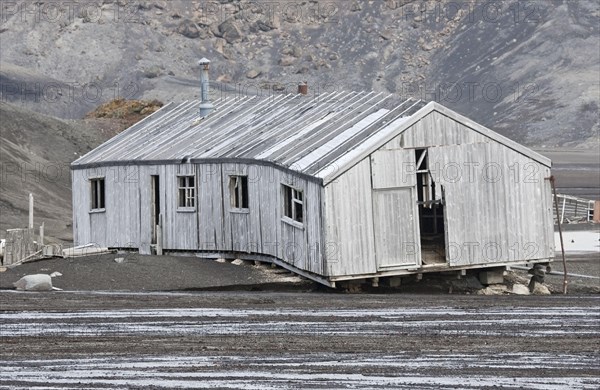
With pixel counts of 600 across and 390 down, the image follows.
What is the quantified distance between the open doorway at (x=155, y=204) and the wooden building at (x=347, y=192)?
4 cm

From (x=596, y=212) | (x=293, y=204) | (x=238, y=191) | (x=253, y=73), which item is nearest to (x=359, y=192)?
(x=293, y=204)

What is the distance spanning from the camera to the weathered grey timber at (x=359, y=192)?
3145cm

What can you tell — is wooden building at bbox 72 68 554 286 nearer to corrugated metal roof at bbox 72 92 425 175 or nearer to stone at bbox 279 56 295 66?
corrugated metal roof at bbox 72 92 425 175

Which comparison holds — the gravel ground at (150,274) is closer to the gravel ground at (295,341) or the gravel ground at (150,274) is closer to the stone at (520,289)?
the gravel ground at (295,341)

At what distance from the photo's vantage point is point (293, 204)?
33.5 m

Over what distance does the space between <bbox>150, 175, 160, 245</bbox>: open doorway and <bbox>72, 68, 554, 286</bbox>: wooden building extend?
0.04 metres

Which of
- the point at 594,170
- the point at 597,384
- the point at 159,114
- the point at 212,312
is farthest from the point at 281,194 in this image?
the point at 594,170

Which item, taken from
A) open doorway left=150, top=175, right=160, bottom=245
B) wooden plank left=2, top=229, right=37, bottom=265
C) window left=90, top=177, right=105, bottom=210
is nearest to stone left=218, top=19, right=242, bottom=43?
window left=90, top=177, right=105, bottom=210

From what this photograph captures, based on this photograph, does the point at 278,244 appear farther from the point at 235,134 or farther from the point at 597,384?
the point at 597,384

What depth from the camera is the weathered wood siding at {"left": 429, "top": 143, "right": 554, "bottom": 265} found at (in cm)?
3253

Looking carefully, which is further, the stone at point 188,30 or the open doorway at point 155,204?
the stone at point 188,30

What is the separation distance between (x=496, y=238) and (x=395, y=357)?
34.4 ft

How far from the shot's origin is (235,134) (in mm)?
39031

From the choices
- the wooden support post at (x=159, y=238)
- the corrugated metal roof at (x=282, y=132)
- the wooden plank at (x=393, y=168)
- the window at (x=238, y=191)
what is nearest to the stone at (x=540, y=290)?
the corrugated metal roof at (x=282, y=132)
